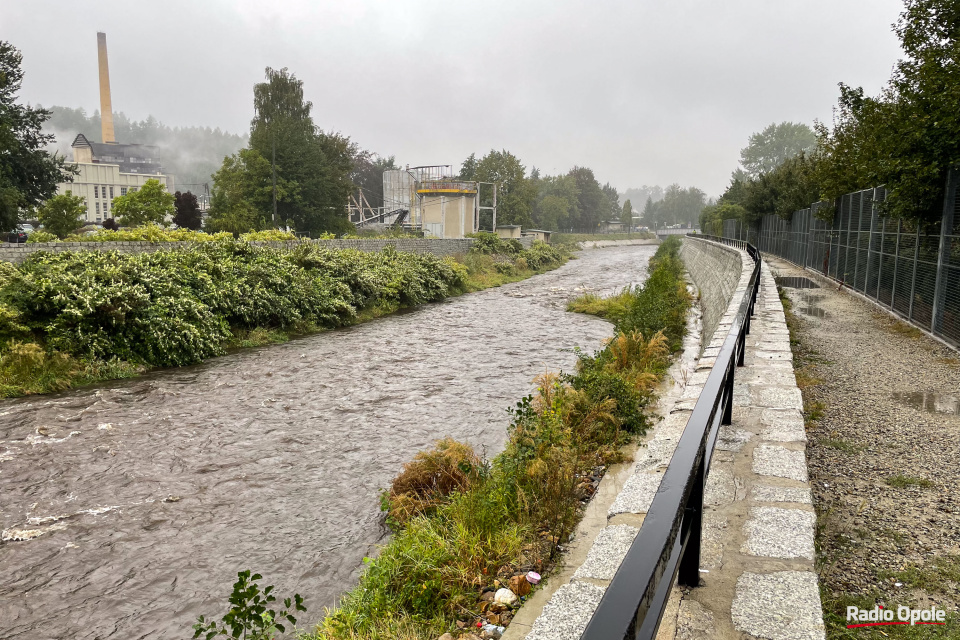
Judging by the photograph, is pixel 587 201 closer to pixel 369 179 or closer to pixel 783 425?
pixel 369 179

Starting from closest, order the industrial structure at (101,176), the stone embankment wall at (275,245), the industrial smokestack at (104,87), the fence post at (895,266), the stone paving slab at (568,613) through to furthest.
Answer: the stone paving slab at (568,613) → the fence post at (895,266) → the stone embankment wall at (275,245) → the industrial structure at (101,176) → the industrial smokestack at (104,87)

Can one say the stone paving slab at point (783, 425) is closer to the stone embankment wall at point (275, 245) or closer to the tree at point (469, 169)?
the stone embankment wall at point (275, 245)

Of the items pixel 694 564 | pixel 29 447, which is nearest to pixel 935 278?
pixel 694 564

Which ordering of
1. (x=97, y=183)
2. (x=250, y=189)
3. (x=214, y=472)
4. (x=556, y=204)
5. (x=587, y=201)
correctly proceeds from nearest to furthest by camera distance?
1. (x=214, y=472)
2. (x=250, y=189)
3. (x=97, y=183)
4. (x=556, y=204)
5. (x=587, y=201)

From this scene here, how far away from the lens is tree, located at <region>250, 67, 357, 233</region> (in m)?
45.7

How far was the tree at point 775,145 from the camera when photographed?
12875 cm

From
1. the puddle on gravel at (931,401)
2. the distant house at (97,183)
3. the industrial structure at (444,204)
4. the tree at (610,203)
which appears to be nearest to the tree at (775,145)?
the tree at (610,203)

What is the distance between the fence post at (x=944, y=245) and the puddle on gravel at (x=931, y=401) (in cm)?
428

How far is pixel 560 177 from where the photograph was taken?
361 feet

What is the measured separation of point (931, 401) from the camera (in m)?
6.49

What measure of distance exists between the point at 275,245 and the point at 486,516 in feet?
63.2

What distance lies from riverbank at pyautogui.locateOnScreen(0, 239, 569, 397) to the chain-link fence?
14.4m

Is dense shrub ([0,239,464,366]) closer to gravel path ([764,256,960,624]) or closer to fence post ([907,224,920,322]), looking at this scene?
gravel path ([764,256,960,624])

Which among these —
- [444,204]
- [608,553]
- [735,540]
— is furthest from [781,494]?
[444,204]
